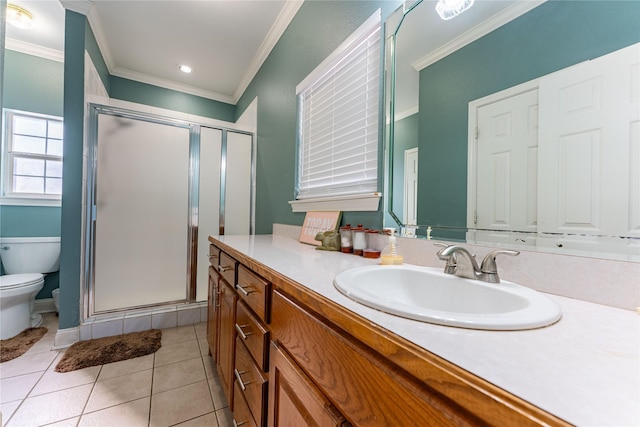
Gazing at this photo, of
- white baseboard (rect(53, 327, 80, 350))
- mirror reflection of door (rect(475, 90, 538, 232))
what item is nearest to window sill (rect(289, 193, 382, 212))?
mirror reflection of door (rect(475, 90, 538, 232))

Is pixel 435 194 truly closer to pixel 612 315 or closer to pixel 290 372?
pixel 612 315

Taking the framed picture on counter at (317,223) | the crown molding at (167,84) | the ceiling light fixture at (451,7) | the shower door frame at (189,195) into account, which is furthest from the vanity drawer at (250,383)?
the crown molding at (167,84)

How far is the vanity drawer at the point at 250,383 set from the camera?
2.56ft

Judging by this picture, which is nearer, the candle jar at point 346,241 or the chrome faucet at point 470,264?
the chrome faucet at point 470,264

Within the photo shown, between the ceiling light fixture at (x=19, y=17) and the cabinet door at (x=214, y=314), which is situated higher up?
the ceiling light fixture at (x=19, y=17)

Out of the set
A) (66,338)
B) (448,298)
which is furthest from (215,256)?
(66,338)

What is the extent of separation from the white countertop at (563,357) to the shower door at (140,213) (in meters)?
2.35

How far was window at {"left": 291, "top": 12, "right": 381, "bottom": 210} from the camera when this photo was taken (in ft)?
4.07

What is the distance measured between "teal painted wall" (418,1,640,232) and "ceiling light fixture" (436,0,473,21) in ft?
0.48

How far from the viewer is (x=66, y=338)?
1917mm

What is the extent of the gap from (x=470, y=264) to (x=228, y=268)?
3.32 ft

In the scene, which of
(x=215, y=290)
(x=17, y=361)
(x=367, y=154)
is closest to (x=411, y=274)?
(x=367, y=154)

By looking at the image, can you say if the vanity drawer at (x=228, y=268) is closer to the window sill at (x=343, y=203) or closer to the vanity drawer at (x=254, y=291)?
the vanity drawer at (x=254, y=291)

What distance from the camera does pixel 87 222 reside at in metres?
2.03
